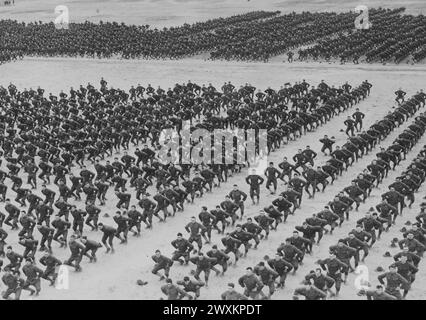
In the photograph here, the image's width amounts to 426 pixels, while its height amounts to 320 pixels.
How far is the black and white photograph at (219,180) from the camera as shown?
16672 mm

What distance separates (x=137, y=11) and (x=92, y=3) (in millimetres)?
13898

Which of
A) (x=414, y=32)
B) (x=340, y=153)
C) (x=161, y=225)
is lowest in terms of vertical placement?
(x=161, y=225)

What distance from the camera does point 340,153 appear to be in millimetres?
24781

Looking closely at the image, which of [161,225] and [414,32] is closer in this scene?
[161,225]

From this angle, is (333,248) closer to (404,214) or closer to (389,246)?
(389,246)

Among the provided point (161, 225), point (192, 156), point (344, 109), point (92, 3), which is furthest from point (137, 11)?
point (161, 225)

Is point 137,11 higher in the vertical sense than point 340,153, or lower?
higher

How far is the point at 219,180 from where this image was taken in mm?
24453

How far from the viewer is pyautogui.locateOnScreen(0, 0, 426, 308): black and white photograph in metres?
16.7

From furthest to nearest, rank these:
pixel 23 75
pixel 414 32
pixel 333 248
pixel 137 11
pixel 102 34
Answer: pixel 137 11 < pixel 102 34 < pixel 414 32 < pixel 23 75 < pixel 333 248

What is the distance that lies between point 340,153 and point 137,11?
65116 millimetres

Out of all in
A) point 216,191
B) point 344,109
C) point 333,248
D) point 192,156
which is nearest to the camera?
point 333,248

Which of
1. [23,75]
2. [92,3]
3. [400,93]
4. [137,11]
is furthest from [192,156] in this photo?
[92,3]

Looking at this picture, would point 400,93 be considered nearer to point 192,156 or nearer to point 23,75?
point 192,156
